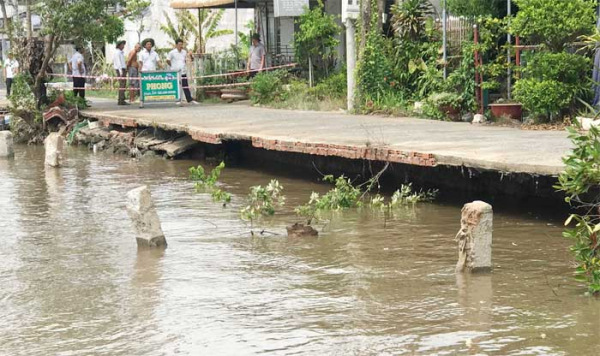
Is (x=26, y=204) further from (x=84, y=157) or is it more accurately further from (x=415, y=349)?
(x=415, y=349)

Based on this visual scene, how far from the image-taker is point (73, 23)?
2291 centimetres

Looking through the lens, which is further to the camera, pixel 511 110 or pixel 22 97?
pixel 22 97

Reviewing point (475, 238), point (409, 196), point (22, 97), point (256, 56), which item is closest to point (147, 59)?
point (256, 56)

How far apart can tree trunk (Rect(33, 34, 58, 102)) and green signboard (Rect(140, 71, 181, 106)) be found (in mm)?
2334

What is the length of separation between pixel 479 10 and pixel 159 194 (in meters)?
6.87

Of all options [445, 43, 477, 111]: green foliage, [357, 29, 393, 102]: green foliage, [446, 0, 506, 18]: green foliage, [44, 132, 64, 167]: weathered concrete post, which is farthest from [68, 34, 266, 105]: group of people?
[445, 43, 477, 111]: green foliage

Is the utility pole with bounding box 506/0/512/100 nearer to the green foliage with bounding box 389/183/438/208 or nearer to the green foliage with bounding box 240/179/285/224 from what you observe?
the green foliage with bounding box 389/183/438/208

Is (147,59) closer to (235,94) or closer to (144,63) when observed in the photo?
(144,63)

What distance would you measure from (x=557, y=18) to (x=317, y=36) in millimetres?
9599

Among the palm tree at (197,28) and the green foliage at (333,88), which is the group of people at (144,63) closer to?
the green foliage at (333,88)

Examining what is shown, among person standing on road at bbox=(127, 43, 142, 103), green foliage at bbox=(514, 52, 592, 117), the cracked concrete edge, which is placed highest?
person standing on road at bbox=(127, 43, 142, 103)

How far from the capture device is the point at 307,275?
9.18 meters

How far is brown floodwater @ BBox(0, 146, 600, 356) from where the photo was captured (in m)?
7.14

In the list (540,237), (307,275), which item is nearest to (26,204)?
(307,275)
